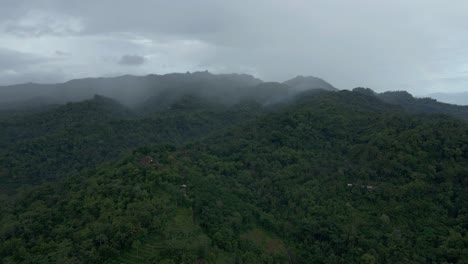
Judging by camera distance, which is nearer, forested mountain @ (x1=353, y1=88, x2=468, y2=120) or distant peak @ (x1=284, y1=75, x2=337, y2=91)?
forested mountain @ (x1=353, y1=88, x2=468, y2=120)

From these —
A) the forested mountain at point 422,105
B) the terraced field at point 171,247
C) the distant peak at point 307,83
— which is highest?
the distant peak at point 307,83

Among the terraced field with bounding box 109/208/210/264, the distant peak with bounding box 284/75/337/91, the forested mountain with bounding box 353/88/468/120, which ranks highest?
the distant peak with bounding box 284/75/337/91

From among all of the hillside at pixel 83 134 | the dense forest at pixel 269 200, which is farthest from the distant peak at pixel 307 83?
the dense forest at pixel 269 200

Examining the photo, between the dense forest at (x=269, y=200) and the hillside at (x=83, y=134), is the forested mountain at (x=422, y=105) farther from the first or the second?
the dense forest at (x=269, y=200)

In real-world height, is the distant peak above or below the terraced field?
above

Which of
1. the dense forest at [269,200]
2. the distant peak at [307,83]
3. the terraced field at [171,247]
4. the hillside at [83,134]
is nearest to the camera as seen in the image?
the terraced field at [171,247]

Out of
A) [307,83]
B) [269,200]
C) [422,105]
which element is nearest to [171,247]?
[269,200]

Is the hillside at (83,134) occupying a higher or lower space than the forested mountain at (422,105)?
lower

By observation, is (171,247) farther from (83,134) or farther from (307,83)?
(307,83)

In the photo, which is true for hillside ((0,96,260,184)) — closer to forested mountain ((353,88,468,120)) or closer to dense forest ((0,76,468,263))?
dense forest ((0,76,468,263))

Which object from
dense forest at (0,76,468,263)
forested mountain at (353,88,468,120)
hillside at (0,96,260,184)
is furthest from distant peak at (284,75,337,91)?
dense forest at (0,76,468,263)
